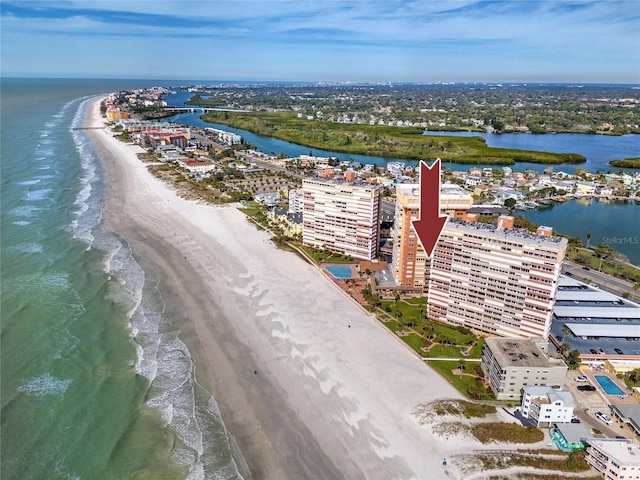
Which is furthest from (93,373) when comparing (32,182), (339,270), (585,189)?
(585,189)

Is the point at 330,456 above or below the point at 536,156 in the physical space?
below

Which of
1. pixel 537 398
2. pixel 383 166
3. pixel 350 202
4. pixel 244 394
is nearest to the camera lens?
pixel 537 398

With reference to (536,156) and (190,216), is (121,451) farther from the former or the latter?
(536,156)

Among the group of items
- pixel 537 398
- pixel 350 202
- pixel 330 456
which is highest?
pixel 350 202

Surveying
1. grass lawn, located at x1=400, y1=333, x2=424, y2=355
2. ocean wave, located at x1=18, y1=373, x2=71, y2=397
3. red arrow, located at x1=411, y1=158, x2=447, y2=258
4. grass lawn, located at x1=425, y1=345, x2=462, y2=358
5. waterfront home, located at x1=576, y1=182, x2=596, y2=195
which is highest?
red arrow, located at x1=411, y1=158, x2=447, y2=258

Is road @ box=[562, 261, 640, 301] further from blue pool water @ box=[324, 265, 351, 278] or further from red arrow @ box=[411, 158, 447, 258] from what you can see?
red arrow @ box=[411, 158, 447, 258]

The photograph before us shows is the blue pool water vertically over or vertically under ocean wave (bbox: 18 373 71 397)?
over

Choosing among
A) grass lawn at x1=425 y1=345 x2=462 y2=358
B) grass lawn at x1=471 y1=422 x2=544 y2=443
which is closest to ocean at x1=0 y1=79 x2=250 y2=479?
grass lawn at x1=471 y1=422 x2=544 y2=443

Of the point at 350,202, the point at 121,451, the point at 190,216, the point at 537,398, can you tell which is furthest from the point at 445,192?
the point at 190,216

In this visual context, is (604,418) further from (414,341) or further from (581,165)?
(581,165)
